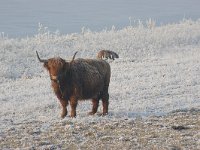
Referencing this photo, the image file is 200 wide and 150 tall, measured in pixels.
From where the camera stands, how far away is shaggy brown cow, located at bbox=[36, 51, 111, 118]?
1353 centimetres

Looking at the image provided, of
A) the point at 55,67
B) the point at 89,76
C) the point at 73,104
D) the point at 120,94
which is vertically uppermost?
the point at 55,67

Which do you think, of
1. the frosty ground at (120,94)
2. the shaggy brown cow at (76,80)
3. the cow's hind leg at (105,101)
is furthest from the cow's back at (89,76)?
the frosty ground at (120,94)

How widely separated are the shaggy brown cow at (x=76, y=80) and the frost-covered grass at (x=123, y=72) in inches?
17.1

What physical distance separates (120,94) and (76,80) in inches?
195

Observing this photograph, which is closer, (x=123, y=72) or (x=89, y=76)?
(x=89, y=76)

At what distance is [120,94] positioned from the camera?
18891 mm

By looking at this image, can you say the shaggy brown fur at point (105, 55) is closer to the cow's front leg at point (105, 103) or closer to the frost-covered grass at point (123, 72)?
the frost-covered grass at point (123, 72)

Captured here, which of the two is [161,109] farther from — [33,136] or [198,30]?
[198,30]

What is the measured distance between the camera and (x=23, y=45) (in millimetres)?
33219

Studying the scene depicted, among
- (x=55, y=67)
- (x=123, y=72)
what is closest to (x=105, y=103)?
(x=55, y=67)

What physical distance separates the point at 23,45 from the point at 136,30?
320 inches

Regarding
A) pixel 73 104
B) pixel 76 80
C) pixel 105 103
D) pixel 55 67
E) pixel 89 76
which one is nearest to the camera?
pixel 55 67

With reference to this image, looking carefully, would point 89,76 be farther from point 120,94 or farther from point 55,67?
point 120,94

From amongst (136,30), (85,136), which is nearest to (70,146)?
(85,136)
